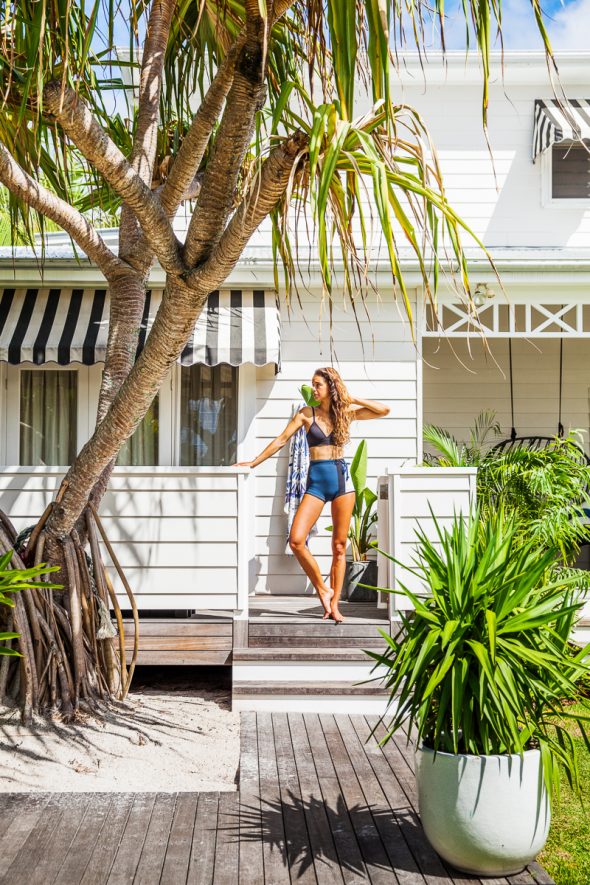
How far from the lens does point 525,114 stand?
373 inches

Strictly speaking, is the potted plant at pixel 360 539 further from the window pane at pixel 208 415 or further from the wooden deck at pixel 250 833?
the wooden deck at pixel 250 833

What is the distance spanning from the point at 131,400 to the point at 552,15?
2811 mm

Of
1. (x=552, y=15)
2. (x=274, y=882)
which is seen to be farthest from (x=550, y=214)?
(x=274, y=882)

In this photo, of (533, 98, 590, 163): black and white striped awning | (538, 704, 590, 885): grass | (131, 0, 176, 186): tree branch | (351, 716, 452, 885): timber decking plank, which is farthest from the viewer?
(533, 98, 590, 163): black and white striped awning

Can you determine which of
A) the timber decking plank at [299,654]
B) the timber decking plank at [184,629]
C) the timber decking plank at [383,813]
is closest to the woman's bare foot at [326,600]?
the timber decking plank at [299,654]

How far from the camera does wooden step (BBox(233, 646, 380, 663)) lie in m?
Answer: 5.84

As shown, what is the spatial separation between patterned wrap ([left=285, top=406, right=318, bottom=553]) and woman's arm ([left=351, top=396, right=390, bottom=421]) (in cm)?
117

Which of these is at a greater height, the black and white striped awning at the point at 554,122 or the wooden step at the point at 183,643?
the black and white striped awning at the point at 554,122

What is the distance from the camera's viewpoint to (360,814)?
151 inches

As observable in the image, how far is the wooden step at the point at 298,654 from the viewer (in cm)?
584

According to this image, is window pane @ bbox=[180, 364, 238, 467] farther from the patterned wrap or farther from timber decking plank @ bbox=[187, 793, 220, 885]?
timber decking plank @ bbox=[187, 793, 220, 885]

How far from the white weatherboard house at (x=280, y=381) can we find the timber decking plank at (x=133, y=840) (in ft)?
6.01

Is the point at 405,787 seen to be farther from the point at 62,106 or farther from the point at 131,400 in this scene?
the point at 62,106

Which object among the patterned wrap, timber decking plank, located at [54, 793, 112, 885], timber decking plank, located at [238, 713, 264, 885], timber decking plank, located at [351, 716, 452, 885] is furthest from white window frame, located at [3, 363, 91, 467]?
timber decking plank, located at [54, 793, 112, 885]
